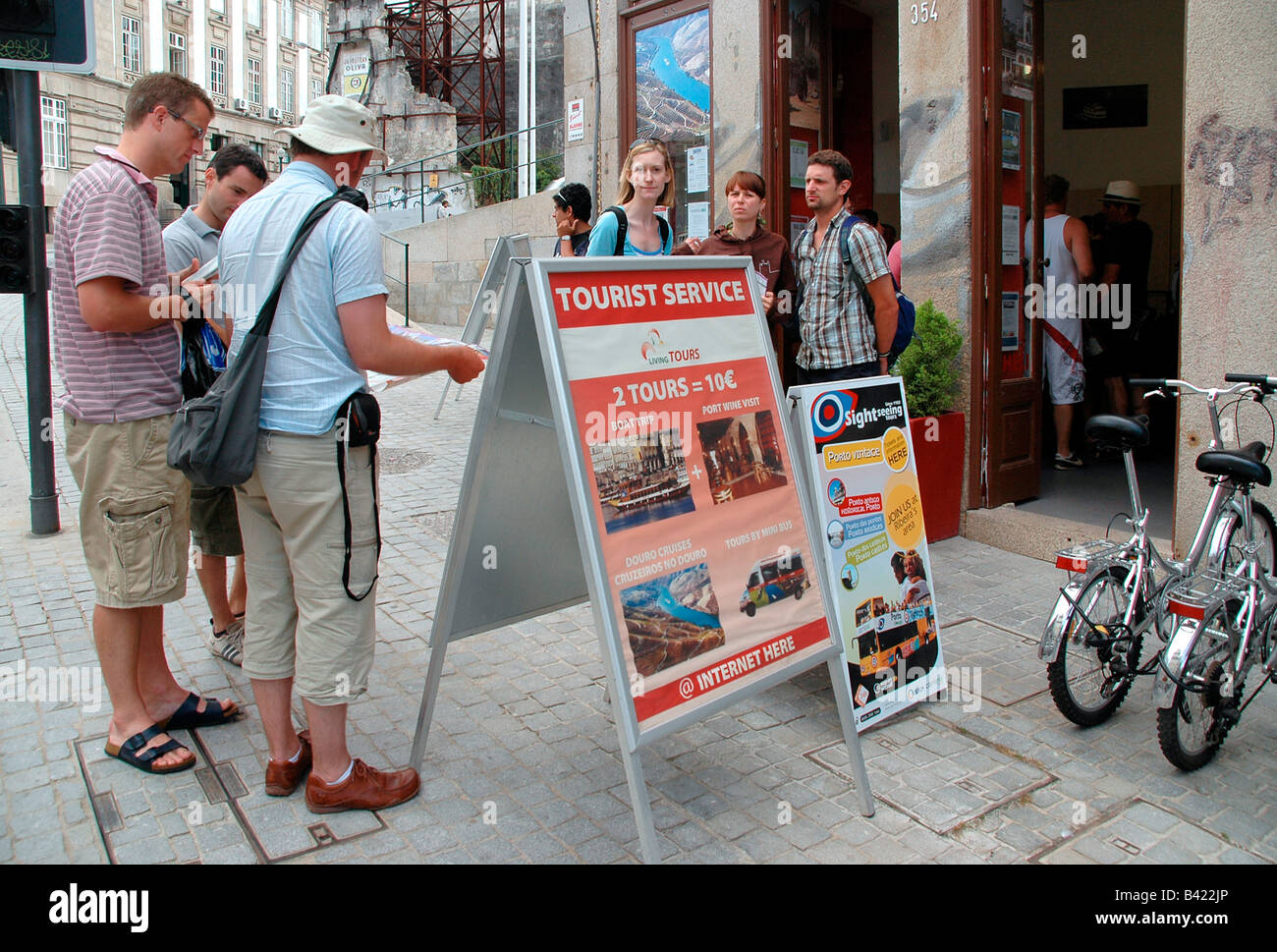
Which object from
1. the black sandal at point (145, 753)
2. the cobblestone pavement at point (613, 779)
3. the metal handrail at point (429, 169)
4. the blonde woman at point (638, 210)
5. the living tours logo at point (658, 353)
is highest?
the metal handrail at point (429, 169)

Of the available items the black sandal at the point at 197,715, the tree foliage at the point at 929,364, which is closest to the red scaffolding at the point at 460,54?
the tree foliage at the point at 929,364

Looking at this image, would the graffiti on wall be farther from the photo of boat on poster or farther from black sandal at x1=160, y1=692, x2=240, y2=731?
black sandal at x1=160, y1=692, x2=240, y2=731

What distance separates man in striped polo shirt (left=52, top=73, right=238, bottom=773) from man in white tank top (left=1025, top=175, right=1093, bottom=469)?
604 cm

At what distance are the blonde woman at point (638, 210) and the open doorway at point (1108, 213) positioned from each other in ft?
8.11

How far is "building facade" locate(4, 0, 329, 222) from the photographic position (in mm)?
37844

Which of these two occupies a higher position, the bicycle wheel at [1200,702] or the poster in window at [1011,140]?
the poster in window at [1011,140]

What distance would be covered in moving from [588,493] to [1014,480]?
15.1 ft

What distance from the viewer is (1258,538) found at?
4121 millimetres

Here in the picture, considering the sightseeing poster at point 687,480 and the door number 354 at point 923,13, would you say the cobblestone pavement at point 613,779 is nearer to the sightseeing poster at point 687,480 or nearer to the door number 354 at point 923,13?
the sightseeing poster at point 687,480

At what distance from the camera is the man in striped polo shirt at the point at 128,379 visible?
3.29 m

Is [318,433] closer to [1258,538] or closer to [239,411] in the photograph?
[239,411]

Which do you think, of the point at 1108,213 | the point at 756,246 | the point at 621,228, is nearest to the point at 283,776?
the point at 621,228

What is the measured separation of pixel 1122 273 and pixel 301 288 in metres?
7.18

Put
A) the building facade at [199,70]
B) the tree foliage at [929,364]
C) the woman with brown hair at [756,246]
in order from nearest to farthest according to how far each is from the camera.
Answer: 1. the woman with brown hair at [756,246]
2. the tree foliage at [929,364]
3. the building facade at [199,70]
